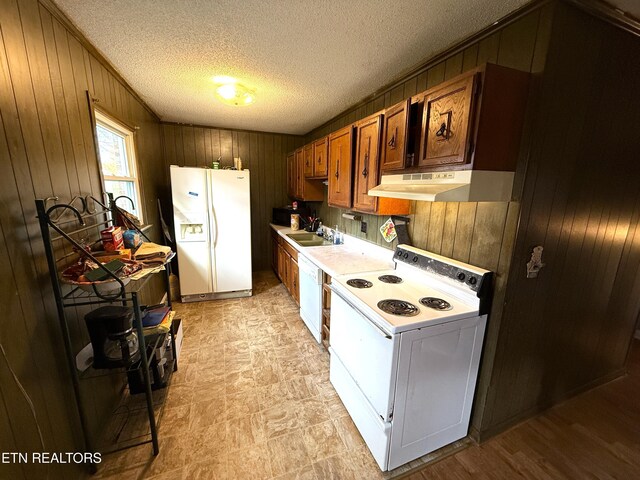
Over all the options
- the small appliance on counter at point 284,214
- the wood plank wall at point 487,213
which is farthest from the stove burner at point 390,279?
the small appliance on counter at point 284,214

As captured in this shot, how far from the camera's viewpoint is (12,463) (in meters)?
0.94

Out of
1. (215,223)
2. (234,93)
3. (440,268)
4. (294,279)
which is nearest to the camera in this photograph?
(440,268)

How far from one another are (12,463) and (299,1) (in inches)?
89.9

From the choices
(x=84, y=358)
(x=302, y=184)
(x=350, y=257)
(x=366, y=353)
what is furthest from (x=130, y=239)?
(x=302, y=184)

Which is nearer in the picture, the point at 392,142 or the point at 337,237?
the point at 392,142

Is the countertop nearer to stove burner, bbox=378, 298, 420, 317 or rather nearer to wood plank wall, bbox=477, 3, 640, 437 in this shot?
stove burner, bbox=378, 298, 420, 317

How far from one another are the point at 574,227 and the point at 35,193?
2833 millimetres

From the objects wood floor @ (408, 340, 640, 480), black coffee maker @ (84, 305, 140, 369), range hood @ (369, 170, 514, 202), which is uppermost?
range hood @ (369, 170, 514, 202)

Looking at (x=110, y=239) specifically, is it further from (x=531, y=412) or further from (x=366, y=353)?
(x=531, y=412)

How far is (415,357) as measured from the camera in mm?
1322

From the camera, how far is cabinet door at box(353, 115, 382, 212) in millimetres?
1964

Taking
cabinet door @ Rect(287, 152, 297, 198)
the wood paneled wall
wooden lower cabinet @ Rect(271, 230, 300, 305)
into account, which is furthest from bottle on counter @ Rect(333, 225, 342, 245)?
the wood paneled wall

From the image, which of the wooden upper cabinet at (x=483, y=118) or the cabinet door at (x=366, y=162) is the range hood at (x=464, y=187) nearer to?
the wooden upper cabinet at (x=483, y=118)

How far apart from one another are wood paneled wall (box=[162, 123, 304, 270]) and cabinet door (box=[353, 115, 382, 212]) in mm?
2577
